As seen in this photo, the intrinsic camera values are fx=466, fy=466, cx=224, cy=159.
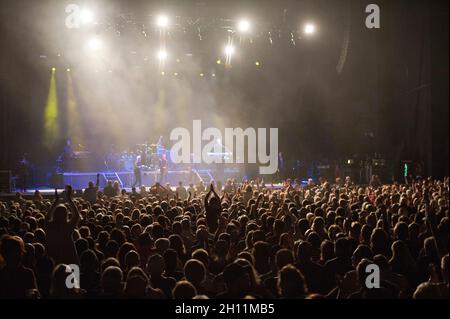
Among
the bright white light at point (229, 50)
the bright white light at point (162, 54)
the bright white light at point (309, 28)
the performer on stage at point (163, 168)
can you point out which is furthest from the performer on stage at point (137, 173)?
the bright white light at point (309, 28)

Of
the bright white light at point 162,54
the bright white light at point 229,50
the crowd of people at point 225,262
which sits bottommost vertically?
the crowd of people at point 225,262

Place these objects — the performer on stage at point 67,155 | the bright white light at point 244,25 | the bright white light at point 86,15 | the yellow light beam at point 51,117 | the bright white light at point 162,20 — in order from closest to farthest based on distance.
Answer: the bright white light at point 86,15
the bright white light at point 162,20
the bright white light at point 244,25
the performer on stage at point 67,155
the yellow light beam at point 51,117

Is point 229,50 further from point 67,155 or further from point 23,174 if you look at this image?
point 23,174

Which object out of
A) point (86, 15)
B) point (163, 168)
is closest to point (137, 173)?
point (163, 168)

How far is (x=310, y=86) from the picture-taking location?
943 inches

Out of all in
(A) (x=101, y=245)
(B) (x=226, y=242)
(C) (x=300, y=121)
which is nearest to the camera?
(B) (x=226, y=242)

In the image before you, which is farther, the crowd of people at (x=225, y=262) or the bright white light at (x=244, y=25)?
→ the bright white light at (x=244, y=25)

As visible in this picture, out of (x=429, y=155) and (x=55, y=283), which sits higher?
(x=429, y=155)

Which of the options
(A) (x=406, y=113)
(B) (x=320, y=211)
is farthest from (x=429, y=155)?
(B) (x=320, y=211)

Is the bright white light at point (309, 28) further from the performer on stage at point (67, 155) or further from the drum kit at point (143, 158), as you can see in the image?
the performer on stage at point (67, 155)

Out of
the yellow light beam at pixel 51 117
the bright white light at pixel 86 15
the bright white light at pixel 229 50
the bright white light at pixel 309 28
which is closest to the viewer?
the bright white light at pixel 86 15

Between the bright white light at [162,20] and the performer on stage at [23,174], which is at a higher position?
the bright white light at [162,20]

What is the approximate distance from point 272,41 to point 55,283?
17.5 m
